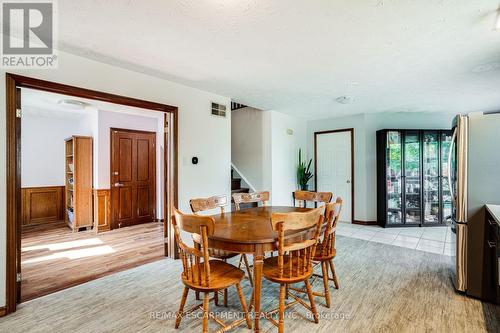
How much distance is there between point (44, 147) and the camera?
5637 mm

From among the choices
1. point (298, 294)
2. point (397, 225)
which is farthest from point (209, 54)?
point (397, 225)

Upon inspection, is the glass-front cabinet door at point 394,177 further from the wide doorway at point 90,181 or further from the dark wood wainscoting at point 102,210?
the dark wood wainscoting at point 102,210

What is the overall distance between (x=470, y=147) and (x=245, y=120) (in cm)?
373

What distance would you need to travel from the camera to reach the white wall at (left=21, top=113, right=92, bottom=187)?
540cm

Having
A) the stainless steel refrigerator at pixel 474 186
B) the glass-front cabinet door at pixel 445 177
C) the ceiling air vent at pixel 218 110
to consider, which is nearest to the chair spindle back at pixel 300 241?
the stainless steel refrigerator at pixel 474 186

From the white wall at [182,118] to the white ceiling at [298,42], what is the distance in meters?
0.15

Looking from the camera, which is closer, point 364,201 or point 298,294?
point 298,294

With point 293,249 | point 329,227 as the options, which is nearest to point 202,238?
point 293,249

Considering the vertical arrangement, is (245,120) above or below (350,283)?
above

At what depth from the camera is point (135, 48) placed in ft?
7.90

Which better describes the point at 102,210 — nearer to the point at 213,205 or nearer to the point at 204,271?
the point at 213,205

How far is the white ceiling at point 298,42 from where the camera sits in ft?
5.91

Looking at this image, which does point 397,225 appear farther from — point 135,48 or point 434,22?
point 135,48

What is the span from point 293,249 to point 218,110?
107 inches
